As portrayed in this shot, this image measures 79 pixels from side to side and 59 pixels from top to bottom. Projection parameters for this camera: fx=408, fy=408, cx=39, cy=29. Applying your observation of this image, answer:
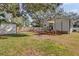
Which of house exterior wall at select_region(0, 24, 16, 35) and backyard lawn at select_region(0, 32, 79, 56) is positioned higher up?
house exterior wall at select_region(0, 24, 16, 35)

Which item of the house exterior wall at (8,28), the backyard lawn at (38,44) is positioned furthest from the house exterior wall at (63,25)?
the house exterior wall at (8,28)

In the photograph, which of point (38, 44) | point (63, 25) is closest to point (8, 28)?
point (38, 44)

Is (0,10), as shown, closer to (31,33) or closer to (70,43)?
(31,33)

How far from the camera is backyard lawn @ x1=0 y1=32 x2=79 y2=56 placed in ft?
13.7

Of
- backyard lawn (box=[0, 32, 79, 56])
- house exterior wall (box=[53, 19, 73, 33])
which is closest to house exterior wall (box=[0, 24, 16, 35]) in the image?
backyard lawn (box=[0, 32, 79, 56])

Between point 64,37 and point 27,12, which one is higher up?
point 27,12

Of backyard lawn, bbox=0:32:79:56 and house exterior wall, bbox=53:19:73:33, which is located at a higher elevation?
house exterior wall, bbox=53:19:73:33

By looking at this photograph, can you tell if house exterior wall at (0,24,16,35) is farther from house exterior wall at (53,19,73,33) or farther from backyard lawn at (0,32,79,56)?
house exterior wall at (53,19,73,33)

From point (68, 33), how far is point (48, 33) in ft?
0.68

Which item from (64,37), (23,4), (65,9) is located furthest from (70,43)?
(23,4)

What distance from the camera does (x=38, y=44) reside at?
166 inches

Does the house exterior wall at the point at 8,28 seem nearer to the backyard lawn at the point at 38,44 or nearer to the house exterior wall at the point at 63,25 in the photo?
the backyard lawn at the point at 38,44

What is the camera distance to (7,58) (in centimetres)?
418

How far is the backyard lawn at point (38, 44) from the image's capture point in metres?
4.19
